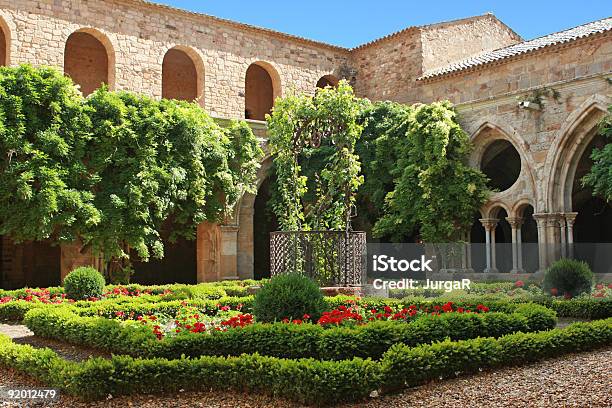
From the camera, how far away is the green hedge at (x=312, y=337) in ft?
19.3

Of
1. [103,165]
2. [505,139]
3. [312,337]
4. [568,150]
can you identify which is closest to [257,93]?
[103,165]

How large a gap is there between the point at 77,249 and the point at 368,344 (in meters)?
11.0

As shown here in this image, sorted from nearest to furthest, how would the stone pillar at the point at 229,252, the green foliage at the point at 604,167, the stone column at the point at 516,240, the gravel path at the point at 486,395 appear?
1. the gravel path at the point at 486,395
2. the green foliage at the point at 604,167
3. the stone column at the point at 516,240
4. the stone pillar at the point at 229,252

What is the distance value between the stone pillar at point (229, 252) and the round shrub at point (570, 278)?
28.5 ft

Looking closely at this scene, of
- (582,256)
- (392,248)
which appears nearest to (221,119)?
(392,248)

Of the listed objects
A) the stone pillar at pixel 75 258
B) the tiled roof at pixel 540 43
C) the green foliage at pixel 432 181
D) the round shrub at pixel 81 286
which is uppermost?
the tiled roof at pixel 540 43

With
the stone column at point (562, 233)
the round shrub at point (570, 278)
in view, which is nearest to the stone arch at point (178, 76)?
the stone column at point (562, 233)

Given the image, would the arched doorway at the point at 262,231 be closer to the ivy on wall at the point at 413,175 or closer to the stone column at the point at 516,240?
the ivy on wall at the point at 413,175

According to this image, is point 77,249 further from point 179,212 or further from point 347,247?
point 347,247

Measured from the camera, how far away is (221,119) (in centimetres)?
1762

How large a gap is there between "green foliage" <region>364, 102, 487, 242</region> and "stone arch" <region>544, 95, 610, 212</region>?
1.67 meters

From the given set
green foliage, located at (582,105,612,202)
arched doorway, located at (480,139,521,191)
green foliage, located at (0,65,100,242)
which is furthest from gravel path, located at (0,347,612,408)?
arched doorway, located at (480,139,521,191)

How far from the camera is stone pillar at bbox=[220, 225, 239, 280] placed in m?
17.5

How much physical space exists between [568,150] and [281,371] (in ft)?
40.0
